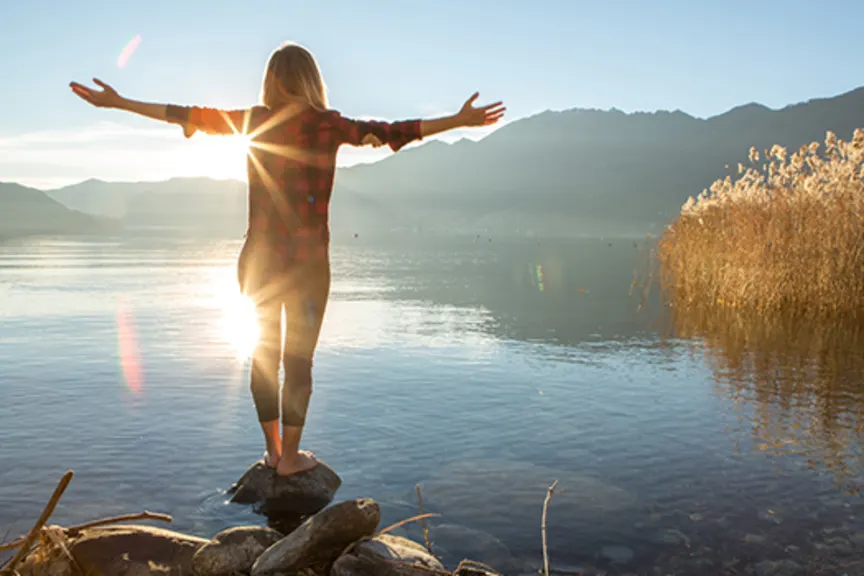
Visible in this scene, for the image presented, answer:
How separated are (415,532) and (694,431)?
3302mm

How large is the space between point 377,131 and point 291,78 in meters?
0.61

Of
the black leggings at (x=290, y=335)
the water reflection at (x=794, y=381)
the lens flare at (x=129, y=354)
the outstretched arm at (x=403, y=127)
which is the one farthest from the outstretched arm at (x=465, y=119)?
the lens flare at (x=129, y=354)

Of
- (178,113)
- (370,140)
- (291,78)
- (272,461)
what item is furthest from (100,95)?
(272,461)

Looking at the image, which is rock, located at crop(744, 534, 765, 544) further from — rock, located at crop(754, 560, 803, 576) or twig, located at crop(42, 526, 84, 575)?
twig, located at crop(42, 526, 84, 575)

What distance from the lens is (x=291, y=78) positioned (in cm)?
470

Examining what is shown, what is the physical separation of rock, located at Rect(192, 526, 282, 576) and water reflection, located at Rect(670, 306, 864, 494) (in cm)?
391

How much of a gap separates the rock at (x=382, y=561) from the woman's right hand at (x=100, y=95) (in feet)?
9.70

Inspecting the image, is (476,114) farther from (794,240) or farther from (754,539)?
(794,240)

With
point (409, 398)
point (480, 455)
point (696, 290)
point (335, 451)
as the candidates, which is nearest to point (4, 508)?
point (335, 451)

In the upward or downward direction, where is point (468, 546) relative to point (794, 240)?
downward

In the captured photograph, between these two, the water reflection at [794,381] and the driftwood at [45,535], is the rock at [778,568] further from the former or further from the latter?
the driftwood at [45,535]

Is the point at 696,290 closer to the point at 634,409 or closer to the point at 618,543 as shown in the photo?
the point at 634,409

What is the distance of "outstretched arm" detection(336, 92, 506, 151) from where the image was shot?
480 cm

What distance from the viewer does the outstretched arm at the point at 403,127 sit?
189 inches
